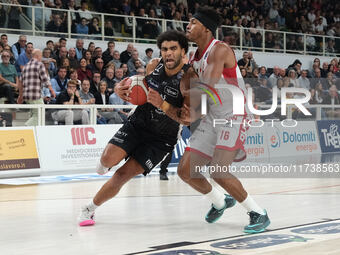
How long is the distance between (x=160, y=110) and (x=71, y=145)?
6885mm

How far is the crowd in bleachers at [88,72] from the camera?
13.5 m

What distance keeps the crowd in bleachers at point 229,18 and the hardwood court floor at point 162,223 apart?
25.4ft

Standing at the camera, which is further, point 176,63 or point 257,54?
point 257,54

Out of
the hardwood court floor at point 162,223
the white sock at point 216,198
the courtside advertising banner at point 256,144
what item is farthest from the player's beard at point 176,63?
the courtside advertising banner at point 256,144

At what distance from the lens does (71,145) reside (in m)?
13.0

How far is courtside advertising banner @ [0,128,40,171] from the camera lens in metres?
12.0

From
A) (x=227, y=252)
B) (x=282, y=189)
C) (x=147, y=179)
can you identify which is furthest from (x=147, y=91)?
(x=147, y=179)

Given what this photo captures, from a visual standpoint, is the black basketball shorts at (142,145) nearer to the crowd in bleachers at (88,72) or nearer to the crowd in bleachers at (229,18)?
the crowd in bleachers at (88,72)

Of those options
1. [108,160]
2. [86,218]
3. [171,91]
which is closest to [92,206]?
[86,218]

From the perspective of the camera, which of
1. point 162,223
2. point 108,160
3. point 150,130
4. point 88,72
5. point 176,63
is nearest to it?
point 176,63

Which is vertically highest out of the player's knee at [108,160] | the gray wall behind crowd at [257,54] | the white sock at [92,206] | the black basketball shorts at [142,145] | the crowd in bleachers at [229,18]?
the crowd in bleachers at [229,18]

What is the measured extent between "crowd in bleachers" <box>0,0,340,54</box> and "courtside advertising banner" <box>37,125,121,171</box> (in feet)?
13.5

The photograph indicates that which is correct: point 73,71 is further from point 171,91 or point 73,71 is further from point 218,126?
point 218,126

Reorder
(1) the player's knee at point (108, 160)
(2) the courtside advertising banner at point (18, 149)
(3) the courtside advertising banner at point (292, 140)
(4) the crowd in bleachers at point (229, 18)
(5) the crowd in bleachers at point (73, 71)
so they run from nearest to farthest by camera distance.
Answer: (1) the player's knee at point (108, 160) → (2) the courtside advertising banner at point (18, 149) → (5) the crowd in bleachers at point (73, 71) → (3) the courtside advertising banner at point (292, 140) → (4) the crowd in bleachers at point (229, 18)
